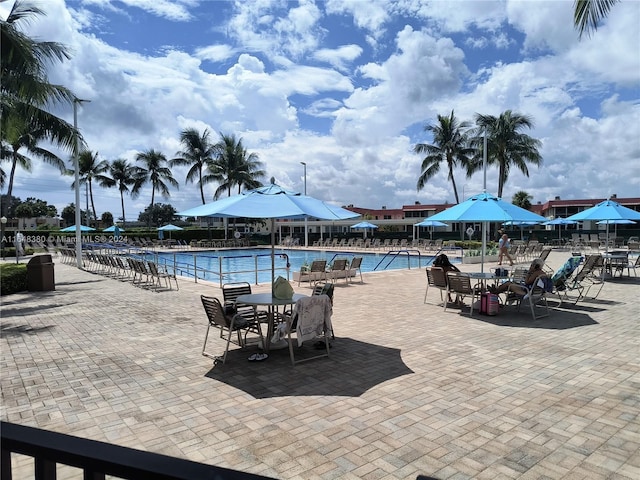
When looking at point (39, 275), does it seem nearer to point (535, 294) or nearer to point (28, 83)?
point (28, 83)

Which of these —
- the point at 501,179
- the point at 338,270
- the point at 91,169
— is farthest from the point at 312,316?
the point at 91,169

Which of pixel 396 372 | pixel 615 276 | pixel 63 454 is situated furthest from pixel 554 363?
pixel 615 276

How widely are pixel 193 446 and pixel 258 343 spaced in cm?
295

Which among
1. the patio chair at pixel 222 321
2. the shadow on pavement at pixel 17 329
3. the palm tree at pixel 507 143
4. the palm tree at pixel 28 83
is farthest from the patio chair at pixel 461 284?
the palm tree at pixel 507 143

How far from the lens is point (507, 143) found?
105ft

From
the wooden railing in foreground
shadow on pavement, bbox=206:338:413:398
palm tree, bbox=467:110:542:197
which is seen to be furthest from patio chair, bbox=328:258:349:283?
palm tree, bbox=467:110:542:197

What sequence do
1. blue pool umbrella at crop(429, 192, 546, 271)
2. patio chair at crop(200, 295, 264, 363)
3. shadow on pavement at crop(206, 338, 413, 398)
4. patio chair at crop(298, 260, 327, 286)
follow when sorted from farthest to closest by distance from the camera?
patio chair at crop(298, 260, 327, 286), blue pool umbrella at crop(429, 192, 546, 271), patio chair at crop(200, 295, 264, 363), shadow on pavement at crop(206, 338, 413, 398)

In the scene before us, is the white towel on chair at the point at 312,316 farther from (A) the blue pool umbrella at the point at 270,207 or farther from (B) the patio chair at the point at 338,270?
(B) the patio chair at the point at 338,270

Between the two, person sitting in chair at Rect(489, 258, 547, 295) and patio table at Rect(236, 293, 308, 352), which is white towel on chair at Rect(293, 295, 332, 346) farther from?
person sitting in chair at Rect(489, 258, 547, 295)

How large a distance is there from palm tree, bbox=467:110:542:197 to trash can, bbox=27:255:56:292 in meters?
28.2

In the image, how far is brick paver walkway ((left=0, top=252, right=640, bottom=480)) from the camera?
3.29 metres

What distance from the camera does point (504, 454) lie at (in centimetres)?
333

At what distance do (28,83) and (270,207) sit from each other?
28.6 ft

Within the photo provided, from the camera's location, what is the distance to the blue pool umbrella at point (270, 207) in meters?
5.77
